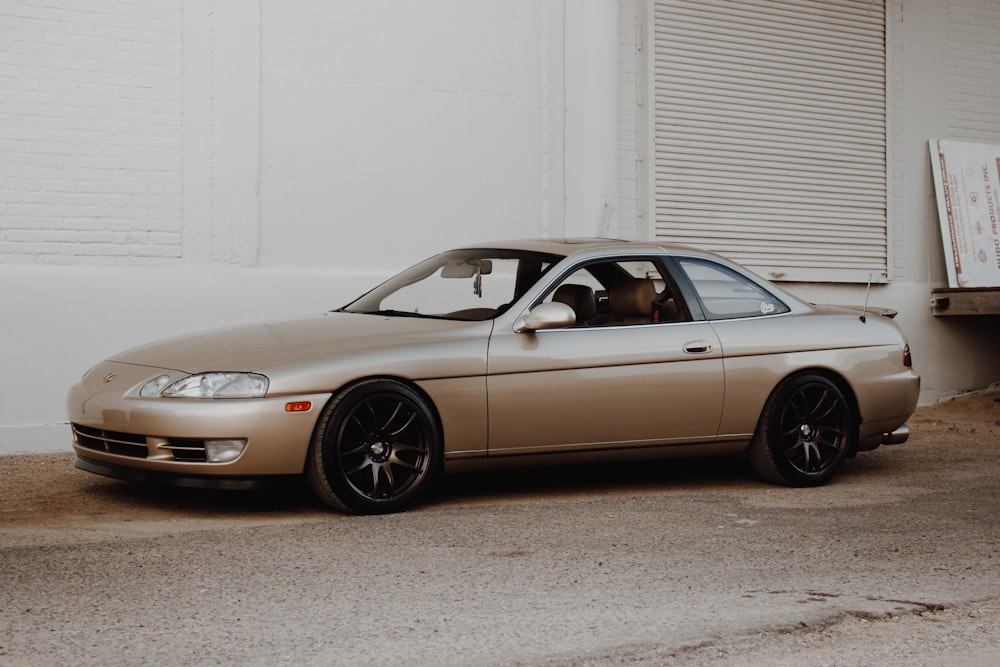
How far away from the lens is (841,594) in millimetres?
4617

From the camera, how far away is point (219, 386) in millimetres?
5938

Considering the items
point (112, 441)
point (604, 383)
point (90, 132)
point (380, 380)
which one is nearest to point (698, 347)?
point (604, 383)

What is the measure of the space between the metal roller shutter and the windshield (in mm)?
5265

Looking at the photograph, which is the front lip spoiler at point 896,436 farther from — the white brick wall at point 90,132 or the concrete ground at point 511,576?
the white brick wall at point 90,132

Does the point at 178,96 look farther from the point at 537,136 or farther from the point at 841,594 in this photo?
the point at 841,594

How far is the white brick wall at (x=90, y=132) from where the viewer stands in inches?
357

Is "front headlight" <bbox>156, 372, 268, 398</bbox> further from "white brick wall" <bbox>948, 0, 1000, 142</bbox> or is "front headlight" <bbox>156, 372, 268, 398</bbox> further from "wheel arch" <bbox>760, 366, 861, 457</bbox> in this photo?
"white brick wall" <bbox>948, 0, 1000, 142</bbox>

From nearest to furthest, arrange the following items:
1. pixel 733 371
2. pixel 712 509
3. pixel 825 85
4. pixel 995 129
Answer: pixel 712 509
pixel 733 371
pixel 825 85
pixel 995 129

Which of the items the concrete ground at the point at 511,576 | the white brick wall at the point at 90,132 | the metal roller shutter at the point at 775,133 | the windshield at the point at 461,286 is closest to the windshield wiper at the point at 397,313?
the windshield at the point at 461,286

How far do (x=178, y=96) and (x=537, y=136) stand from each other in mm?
3340

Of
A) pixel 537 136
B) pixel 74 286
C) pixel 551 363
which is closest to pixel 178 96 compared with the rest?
pixel 74 286

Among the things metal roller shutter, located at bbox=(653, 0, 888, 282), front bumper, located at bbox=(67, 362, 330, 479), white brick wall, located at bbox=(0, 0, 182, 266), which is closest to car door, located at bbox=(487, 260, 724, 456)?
front bumper, located at bbox=(67, 362, 330, 479)

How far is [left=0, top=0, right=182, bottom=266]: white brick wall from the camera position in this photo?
9.07 meters

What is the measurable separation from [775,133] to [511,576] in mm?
9270
